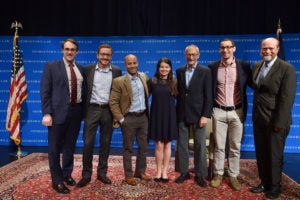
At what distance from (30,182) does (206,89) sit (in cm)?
237

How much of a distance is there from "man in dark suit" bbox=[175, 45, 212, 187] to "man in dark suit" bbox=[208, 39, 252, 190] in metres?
0.13

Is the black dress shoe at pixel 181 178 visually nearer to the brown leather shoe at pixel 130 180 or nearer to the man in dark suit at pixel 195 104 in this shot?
the man in dark suit at pixel 195 104

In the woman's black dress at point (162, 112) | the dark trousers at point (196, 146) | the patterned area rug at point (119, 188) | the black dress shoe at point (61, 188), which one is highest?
the woman's black dress at point (162, 112)

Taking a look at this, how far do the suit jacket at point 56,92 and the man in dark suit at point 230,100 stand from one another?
165 cm

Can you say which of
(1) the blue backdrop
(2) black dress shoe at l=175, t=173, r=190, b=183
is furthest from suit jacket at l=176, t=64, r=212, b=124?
Answer: (1) the blue backdrop

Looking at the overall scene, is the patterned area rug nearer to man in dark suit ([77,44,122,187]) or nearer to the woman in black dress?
man in dark suit ([77,44,122,187])

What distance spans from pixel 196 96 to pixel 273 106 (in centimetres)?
80

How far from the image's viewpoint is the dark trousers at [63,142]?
2867 millimetres

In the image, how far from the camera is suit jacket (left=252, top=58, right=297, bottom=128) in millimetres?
2606

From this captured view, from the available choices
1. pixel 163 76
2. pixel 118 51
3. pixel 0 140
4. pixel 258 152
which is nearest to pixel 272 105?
pixel 258 152

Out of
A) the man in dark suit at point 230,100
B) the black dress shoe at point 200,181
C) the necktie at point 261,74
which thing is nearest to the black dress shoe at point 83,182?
the black dress shoe at point 200,181

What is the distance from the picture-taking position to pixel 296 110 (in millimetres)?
4656
